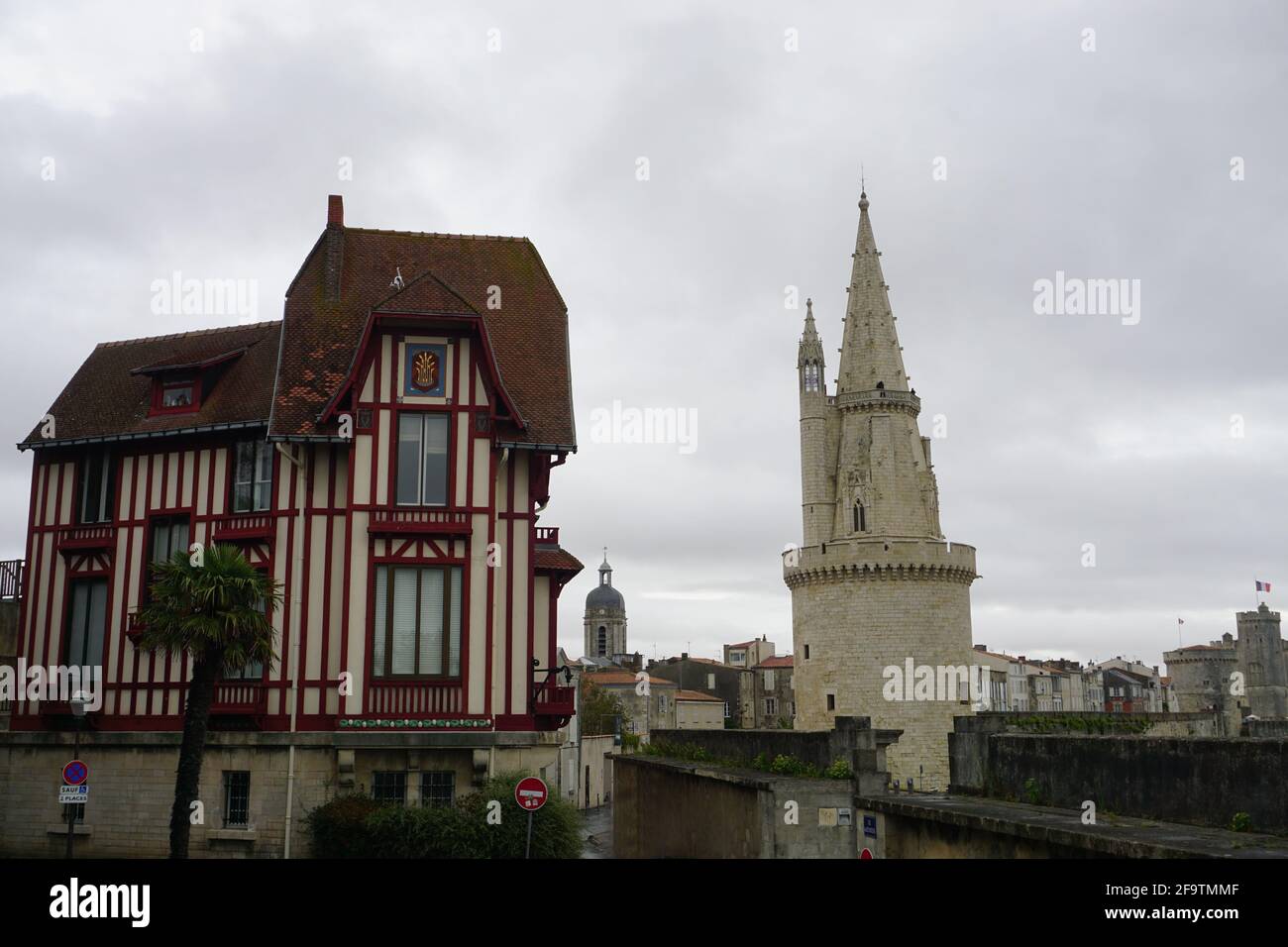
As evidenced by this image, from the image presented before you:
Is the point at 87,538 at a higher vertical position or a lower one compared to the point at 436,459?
lower

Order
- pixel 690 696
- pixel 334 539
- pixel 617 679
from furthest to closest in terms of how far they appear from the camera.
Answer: pixel 617 679 < pixel 690 696 < pixel 334 539

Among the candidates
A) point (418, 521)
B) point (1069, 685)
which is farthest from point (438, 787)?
point (1069, 685)

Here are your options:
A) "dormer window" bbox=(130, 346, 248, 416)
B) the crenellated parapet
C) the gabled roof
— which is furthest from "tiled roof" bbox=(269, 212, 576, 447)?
the gabled roof

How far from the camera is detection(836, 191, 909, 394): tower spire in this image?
56.2 metres

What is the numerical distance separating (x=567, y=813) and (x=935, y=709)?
1353 inches

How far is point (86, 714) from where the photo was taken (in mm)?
24000

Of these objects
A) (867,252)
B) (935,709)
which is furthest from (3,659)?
(867,252)

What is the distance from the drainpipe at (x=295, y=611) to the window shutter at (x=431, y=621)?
2.54 m

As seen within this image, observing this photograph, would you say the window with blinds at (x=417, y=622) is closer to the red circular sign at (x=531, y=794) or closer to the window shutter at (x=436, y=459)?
the window shutter at (x=436, y=459)

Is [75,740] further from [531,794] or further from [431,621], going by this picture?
[531,794]

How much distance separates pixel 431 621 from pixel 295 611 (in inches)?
111

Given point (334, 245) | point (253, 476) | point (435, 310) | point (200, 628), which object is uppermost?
point (334, 245)

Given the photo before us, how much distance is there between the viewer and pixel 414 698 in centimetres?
2255
